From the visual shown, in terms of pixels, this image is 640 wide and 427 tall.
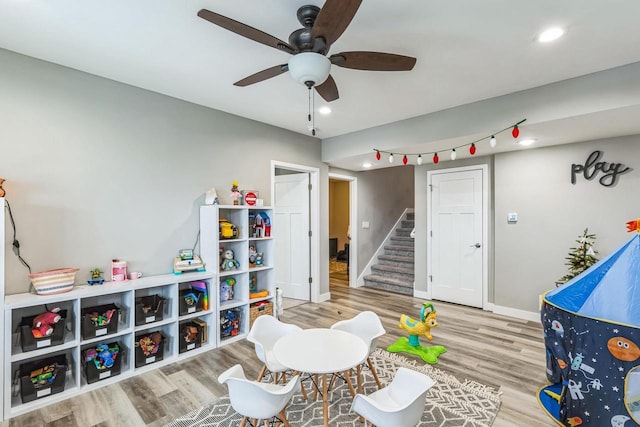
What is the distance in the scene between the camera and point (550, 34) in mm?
2039

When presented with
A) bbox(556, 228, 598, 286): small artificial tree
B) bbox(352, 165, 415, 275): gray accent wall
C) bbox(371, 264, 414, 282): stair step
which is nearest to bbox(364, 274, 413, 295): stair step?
bbox(371, 264, 414, 282): stair step

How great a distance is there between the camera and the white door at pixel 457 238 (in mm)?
4469

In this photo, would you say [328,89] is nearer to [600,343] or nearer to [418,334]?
[600,343]

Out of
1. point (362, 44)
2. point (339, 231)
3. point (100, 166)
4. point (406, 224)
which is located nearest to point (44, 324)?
point (100, 166)

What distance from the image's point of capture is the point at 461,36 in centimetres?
209

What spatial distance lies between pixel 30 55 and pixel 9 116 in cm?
52

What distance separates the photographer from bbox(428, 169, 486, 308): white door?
176 inches

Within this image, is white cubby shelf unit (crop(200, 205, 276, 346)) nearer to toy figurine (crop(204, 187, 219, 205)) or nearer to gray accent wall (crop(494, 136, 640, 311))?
toy figurine (crop(204, 187, 219, 205))

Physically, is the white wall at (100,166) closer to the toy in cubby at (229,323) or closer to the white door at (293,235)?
the toy in cubby at (229,323)

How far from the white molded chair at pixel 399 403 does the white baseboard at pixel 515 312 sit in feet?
10.4

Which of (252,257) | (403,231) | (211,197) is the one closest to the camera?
(211,197)

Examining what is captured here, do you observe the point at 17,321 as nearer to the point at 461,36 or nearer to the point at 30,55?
the point at 30,55

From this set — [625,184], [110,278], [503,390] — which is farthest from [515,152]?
[110,278]

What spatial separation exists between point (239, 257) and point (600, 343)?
3.15 metres
